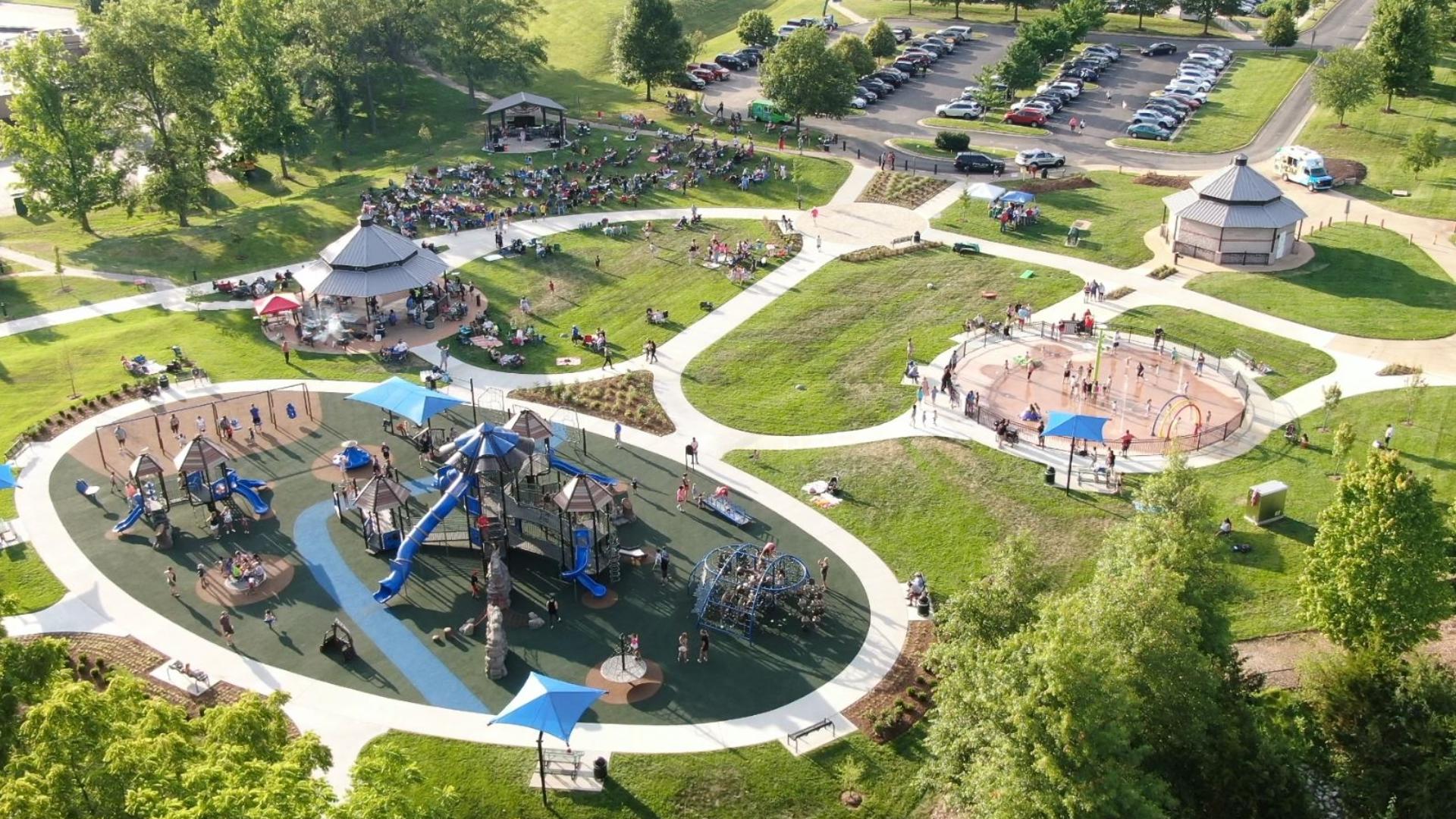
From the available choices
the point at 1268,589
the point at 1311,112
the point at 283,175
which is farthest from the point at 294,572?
the point at 1311,112

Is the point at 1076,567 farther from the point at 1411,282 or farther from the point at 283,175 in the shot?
the point at 283,175

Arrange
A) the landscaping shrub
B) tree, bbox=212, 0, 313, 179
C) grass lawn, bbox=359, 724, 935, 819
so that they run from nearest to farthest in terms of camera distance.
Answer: grass lawn, bbox=359, 724, 935, 819 → tree, bbox=212, 0, 313, 179 → the landscaping shrub

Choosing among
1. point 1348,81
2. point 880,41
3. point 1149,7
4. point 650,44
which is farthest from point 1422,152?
point 650,44

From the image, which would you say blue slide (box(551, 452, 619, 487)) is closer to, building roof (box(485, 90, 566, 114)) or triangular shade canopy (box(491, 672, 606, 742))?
triangular shade canopy (box(491, 672, 606, 742))

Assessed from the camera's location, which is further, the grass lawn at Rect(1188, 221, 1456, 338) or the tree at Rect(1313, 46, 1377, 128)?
the tree at Rect(1313, 46, 1377, 128)

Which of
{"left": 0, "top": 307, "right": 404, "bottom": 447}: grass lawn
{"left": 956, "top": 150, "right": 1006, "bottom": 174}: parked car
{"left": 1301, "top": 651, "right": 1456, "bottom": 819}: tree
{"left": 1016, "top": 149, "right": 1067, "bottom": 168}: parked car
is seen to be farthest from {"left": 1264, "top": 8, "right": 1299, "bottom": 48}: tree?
{"left": 1301, "top": 651, "right": 1456, "bottom": 819}: tree

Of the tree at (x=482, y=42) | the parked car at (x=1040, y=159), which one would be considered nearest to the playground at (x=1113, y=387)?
the parked car at (x=1040, y=159)
